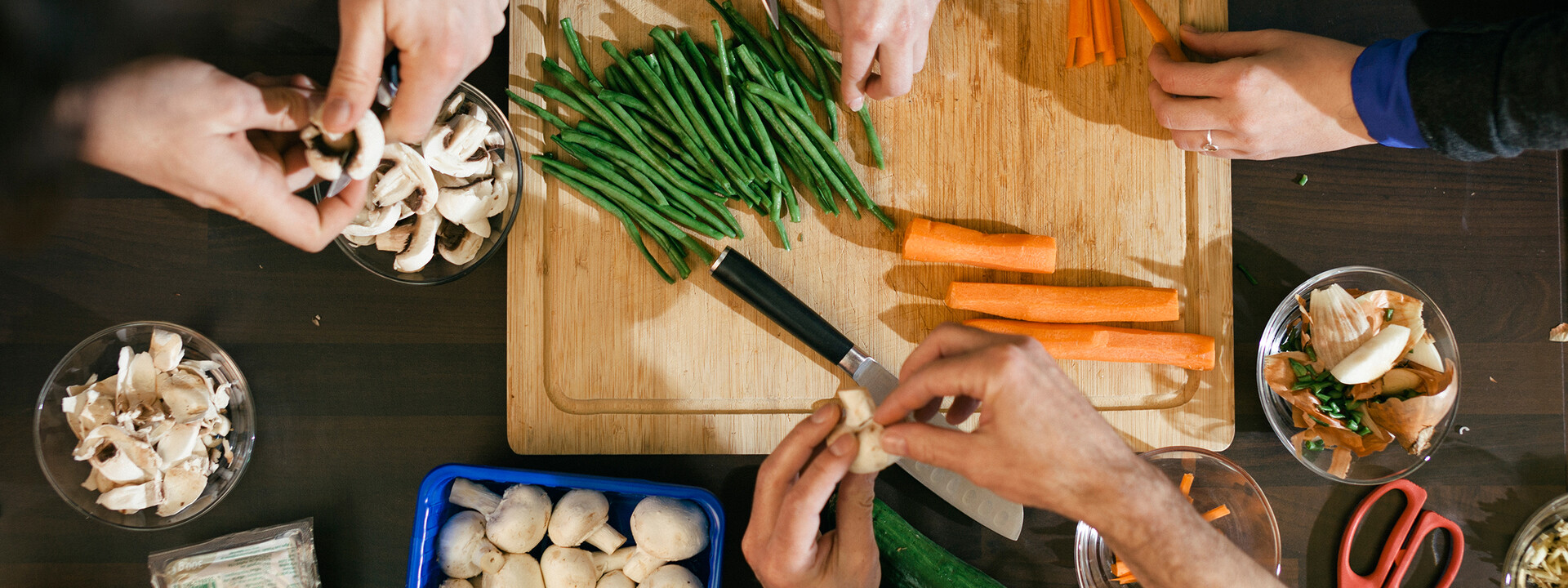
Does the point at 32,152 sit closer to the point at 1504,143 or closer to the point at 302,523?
the point at 302,523

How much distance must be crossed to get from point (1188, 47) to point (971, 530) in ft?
5.43

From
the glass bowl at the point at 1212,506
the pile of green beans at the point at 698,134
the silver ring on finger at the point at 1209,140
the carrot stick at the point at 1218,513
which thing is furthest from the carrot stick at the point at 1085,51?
the carrot stick at the point at 1218,513

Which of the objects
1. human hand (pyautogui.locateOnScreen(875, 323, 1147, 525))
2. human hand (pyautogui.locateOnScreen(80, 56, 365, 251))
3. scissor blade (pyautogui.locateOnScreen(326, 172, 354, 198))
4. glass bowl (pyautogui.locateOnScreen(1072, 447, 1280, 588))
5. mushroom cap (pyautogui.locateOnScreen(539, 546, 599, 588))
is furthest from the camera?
glass bowl (pyautogui.locateOnScreen(1072, 447, 1280, 588))

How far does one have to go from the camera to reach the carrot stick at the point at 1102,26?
2232 mm

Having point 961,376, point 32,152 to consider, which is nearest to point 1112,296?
point 961,376

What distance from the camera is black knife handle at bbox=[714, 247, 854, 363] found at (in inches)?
84.7

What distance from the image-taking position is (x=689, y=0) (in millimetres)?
2287

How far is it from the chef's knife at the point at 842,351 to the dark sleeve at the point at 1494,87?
1535mm

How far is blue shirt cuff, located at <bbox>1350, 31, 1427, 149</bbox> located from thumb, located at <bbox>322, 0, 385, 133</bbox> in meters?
2.49

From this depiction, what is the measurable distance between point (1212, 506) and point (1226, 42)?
1.42m

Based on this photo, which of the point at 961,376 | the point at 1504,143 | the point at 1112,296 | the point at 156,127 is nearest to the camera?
the point at 156,127

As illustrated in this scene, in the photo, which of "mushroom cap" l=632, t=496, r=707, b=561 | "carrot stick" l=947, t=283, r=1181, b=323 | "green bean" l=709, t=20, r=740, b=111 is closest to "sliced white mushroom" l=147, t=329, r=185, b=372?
"mushroom cap" l=632, t=496, r=707, b=561

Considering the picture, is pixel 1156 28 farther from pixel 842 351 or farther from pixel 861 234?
pixel 842 351

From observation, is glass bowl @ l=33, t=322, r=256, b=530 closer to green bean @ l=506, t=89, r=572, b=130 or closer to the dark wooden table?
the dark wooden table
